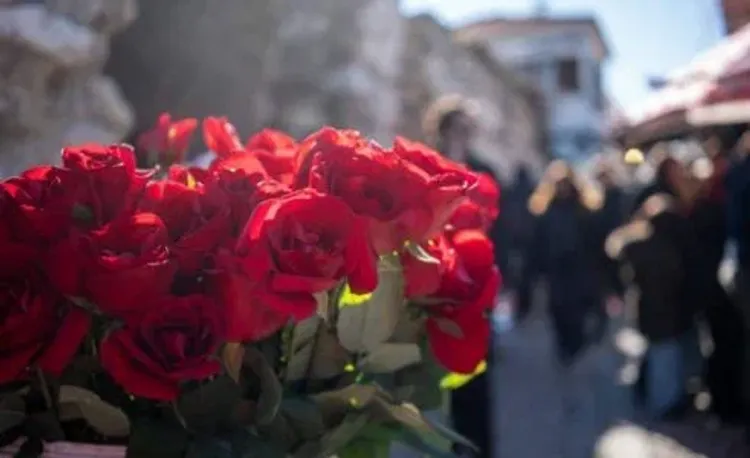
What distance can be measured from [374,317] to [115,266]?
35cm

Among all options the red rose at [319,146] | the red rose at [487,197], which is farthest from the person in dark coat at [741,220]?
the red rose at [319,146]

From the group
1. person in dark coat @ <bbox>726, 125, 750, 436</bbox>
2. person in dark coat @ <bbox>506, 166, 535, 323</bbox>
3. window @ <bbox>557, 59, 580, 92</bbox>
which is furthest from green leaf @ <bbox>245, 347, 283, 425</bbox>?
window @ <bbox>557, 59, 580, 92</bbox>

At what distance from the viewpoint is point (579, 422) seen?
6262 mm

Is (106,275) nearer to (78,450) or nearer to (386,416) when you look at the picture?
(78,450)

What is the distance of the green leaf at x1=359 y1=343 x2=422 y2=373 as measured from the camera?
59.2 inches

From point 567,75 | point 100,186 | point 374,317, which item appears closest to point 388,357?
point 374,317

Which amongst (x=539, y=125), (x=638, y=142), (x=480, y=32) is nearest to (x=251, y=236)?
(x=638, y=142)

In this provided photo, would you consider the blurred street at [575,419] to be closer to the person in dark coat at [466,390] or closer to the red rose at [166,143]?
the person in dark coat at [466,390]

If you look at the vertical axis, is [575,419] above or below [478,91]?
above

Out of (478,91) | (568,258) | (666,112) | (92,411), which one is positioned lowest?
(478,91)

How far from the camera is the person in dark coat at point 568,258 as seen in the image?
332 inches

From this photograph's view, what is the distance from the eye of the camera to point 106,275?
1305 mm

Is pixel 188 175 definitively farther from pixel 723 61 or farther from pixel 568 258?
pixel 568 258

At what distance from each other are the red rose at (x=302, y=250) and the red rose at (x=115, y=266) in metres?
0.10
